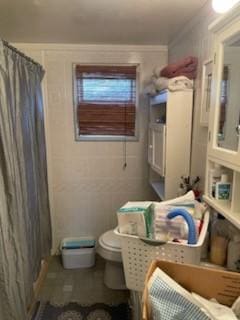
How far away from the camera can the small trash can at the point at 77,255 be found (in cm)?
242

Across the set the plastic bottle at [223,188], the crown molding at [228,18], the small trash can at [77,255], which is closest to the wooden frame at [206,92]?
the crown molding at [228,18]

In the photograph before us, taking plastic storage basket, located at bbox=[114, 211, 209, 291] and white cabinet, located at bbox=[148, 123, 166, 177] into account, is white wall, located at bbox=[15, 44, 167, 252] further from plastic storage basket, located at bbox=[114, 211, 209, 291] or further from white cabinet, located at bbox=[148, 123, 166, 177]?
plastic storage basket, located at bbox=[114, 211, 209, 291]

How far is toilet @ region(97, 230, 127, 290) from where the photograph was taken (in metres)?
2.02

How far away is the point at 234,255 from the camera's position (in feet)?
3.76

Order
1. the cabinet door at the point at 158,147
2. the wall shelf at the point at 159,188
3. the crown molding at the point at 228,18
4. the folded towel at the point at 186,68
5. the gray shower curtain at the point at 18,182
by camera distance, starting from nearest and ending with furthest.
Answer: the crown molding at the point at 228,18
the gray shower curtain at the point at 18,182
the folded towel at the point at 186,68
the cabinet door at the point at 158,147
the wall shelf at the point at 159,188

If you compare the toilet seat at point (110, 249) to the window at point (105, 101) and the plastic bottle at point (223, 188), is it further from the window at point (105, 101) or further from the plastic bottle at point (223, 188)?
the plastic bottle at point (223, 188)

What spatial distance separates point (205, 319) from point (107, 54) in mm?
2229

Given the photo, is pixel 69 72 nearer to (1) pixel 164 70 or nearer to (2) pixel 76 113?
(2) pixel 76 113

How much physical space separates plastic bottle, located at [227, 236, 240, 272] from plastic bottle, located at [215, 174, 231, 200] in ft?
0.62

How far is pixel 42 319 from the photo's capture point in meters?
1.83

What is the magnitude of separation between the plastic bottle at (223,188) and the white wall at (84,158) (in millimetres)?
1382

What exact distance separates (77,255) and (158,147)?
1.30m

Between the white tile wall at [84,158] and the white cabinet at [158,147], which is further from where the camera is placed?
the white tile wall at [84,158]

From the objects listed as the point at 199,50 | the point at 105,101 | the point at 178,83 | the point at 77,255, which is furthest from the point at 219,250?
the point at 105,101
